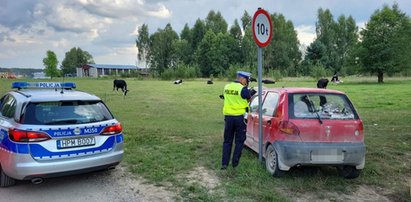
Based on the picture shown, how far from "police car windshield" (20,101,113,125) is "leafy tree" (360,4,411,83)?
145ft

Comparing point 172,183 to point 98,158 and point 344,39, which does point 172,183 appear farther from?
point 344,39

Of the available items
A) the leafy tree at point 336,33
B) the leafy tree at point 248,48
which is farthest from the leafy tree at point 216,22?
the leafy tree at point 336,33

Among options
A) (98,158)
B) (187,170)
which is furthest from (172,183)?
(98,158)

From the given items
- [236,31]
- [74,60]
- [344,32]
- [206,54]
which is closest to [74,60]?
[74,60]

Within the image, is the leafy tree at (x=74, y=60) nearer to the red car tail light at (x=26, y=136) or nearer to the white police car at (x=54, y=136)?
the white police car at (x=54, y=136)

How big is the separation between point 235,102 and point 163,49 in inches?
3759

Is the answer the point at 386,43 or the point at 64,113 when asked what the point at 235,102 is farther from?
the point at 386,43

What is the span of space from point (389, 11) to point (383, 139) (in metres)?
43.1

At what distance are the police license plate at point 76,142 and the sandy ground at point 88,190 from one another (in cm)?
Answer: 71

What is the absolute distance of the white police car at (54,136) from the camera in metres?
4.88

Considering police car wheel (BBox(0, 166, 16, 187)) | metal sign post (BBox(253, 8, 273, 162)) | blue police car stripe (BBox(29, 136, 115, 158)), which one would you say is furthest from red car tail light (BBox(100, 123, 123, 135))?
metal sign post (BBox(253, 8, 273, 162))

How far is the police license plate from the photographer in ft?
16.7

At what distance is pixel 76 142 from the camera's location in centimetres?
522

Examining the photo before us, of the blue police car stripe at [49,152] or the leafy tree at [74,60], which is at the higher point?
the leafy tree at [74,60]
